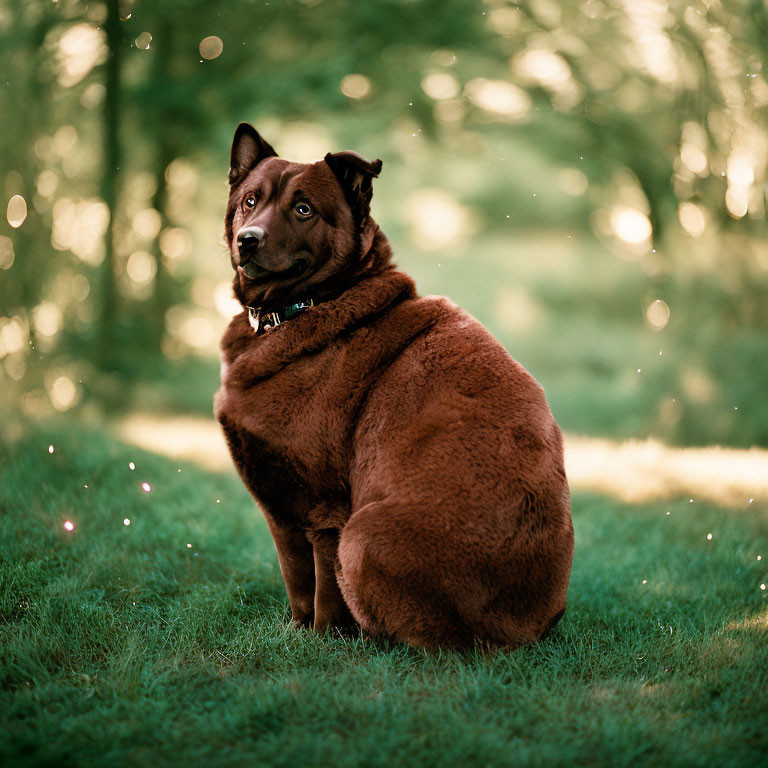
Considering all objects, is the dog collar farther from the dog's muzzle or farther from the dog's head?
the dog's muzzle

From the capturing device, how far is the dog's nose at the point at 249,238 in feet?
9.43

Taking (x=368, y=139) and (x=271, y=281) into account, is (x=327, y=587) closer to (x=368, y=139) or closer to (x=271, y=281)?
(x=271, y=281)

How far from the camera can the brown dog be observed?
2.71 metres

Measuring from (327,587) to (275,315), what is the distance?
3.94ft

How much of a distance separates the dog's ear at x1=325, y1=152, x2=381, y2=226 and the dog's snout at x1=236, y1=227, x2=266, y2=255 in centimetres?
45

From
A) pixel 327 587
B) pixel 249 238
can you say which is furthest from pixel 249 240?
pixel 327 587

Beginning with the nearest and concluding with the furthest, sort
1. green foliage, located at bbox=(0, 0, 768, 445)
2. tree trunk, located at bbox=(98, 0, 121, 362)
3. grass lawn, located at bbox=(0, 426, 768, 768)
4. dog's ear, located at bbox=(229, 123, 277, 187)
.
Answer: grass lawn, located at bbox=(0, 426, 768, 768)
dog's ear, located at bbox=(229, 123, 277, 187)
green foliage, located at bbox=(0, 0, 768, 445)
tree trunk, located at bbox=(98, 0, 121, 362)

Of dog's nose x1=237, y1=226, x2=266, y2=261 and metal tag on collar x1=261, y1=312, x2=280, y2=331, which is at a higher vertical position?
dog's nose x1=237, y1=226, x2=266, y2=261

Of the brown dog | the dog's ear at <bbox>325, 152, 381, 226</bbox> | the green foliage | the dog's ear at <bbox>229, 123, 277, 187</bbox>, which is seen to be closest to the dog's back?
the brown dog

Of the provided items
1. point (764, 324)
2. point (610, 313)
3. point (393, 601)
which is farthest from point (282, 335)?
point (610, 313)

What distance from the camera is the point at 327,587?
10.0ft

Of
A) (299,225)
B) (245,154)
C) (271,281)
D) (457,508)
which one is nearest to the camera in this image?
(457,508)

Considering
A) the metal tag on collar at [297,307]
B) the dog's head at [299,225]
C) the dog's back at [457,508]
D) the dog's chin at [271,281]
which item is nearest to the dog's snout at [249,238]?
the dog's head at [299,225]

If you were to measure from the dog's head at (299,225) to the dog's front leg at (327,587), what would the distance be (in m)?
1.07
